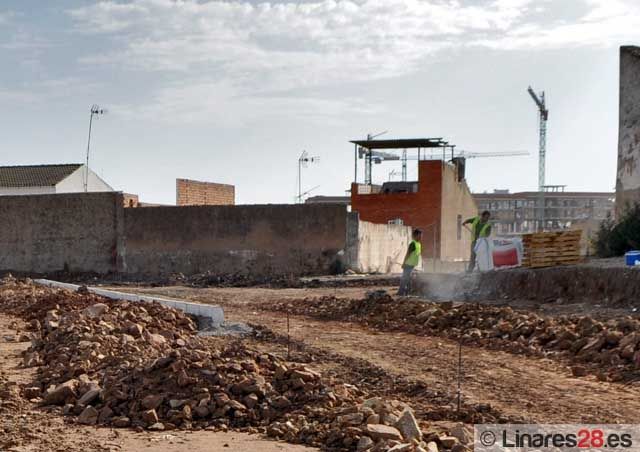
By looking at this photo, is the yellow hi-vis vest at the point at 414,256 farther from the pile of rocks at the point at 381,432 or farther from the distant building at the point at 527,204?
the distant building at the point at 527,204

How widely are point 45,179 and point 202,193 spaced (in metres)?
11.3

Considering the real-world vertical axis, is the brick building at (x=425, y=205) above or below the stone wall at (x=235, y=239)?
above

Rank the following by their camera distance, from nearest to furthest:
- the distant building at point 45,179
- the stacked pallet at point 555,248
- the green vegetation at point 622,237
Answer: the stacked pallet at point 555,248 → the green vegetation at point 622,237 → the distant building at point 45,179

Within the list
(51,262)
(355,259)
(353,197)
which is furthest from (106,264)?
(353,197)

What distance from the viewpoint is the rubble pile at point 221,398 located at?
5.57 metres

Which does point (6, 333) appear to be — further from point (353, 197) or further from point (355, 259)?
point (353, 197)

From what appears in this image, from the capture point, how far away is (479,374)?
809cm

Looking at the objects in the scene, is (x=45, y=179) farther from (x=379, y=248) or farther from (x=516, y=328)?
(x=516, y=328)

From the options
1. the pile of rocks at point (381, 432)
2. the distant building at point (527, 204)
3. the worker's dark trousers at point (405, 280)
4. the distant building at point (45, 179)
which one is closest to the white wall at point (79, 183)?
the distant building at point (45, 179)

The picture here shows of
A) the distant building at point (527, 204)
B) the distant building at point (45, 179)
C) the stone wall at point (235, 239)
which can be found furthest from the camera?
the distant building at point (527, 204)

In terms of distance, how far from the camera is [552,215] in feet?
271

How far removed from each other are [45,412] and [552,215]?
81039 millimetres

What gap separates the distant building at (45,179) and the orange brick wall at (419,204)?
17983mm

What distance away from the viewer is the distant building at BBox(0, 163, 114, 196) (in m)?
42.2
